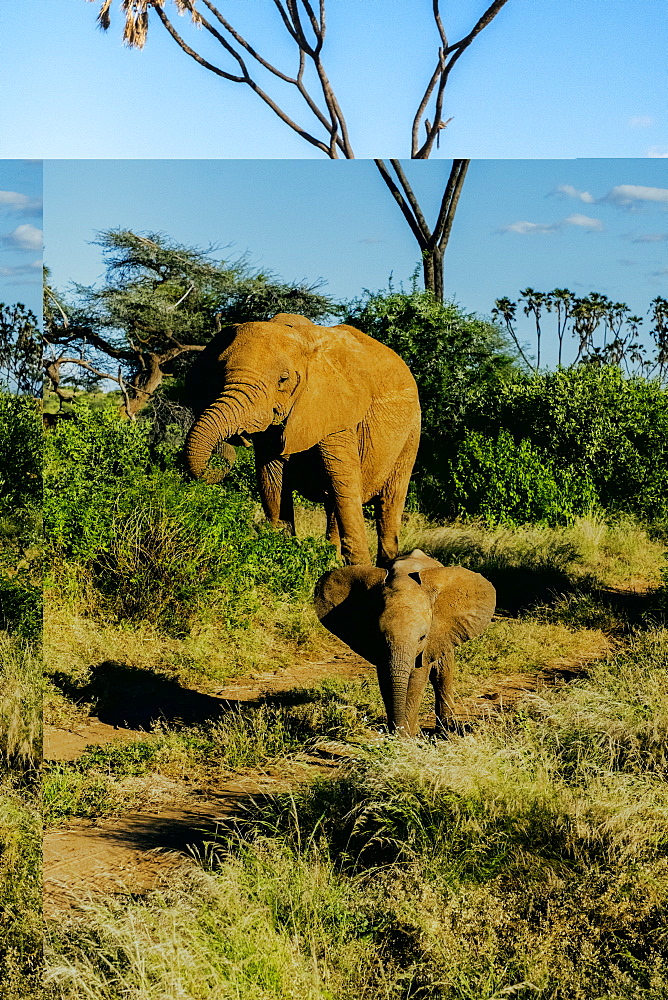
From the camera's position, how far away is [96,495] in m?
8.27

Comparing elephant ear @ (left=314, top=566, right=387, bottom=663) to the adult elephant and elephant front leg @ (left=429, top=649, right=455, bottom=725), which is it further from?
the adult elephant

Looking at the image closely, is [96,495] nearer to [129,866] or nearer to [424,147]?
[129,866]

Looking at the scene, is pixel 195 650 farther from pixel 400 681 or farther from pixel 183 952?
pixel 183 952

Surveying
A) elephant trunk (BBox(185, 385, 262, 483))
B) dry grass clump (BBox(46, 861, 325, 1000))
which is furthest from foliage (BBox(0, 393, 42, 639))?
dry grass clump (BBox(46, 861, 325, 1000))

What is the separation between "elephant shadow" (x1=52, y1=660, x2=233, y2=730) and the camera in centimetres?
689

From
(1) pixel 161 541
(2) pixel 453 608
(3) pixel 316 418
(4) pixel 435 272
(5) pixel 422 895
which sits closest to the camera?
(5) pixel 422 895

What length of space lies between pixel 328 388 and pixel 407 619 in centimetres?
215

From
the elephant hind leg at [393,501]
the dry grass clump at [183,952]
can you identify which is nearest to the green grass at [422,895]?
the dry grass clump at [183,952]

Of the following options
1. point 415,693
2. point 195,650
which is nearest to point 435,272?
point 195,650

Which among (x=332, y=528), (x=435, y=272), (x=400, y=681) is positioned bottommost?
(x=400, y=681)

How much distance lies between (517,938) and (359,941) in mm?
654

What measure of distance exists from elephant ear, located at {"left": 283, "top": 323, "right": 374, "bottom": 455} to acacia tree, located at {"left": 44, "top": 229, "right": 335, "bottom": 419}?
13.2ft

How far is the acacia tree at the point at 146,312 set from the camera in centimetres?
1205

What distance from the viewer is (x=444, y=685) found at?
250 inches
